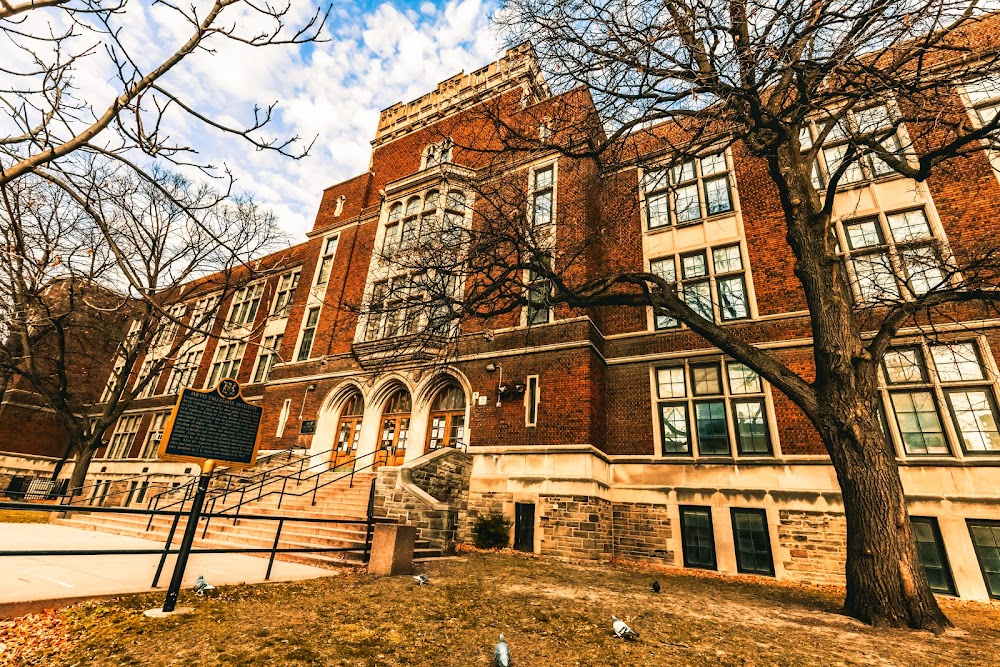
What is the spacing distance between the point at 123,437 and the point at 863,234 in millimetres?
39067

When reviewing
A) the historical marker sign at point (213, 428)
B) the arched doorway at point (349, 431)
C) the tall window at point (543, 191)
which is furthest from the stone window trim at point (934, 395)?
the arched doorway at point (349, 431)

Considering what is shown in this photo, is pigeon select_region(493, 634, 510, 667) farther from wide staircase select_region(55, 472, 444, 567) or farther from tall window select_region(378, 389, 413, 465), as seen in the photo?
tall window select_region(378, 389, 413, 465)

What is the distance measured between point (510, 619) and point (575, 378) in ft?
28.0

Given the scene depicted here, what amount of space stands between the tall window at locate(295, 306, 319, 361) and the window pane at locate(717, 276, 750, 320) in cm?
1777

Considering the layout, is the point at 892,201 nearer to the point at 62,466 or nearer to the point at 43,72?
the point at 43,72

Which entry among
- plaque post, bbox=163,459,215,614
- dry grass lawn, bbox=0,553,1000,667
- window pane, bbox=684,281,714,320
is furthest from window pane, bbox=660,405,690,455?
plaque post, bbox=163,459,215,614

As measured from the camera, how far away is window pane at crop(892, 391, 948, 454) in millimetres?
10133

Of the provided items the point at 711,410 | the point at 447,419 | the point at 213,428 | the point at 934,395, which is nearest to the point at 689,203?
the point at 711,410

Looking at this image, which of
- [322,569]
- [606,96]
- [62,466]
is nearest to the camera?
[606,96]

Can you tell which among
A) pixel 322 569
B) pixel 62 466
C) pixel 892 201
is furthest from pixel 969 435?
pixel 62 466

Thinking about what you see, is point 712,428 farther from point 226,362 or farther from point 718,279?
point 226,362

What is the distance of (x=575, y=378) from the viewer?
514 inches

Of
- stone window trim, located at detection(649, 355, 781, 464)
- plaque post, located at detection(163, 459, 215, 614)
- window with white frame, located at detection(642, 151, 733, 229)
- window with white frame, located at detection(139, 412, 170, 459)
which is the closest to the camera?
plaque post, located at detection(163, 459, 215, 614)

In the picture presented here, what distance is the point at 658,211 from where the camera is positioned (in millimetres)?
15594
